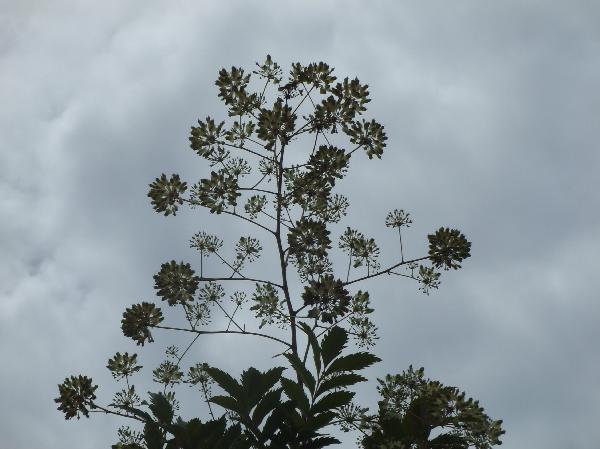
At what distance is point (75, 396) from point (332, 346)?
8.99ft

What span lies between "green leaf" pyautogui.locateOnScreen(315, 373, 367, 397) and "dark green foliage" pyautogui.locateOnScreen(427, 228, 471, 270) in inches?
89.9

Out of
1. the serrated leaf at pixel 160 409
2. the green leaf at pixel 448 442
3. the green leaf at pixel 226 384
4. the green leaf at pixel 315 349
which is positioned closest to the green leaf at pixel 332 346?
the green leaf at pixel 315 349

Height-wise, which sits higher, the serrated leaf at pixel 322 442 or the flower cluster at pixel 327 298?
the flower cluster at pixel 327 298

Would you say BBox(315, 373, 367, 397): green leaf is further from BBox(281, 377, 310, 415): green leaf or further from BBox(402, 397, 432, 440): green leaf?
BBox(402, 397, 432, 440): green leaf

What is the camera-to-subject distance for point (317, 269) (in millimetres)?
7781

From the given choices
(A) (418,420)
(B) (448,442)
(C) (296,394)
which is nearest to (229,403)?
(C) (296,394)

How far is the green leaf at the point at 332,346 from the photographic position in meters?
6.08

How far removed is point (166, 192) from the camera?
8133mm

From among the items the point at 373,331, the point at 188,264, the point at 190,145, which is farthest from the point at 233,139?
the point at 373,331

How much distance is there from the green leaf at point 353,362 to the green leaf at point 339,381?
0.23 ft

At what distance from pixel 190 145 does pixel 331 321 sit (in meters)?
2.85

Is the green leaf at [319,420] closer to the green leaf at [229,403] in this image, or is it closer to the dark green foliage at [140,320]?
the green leaf at [229,403]

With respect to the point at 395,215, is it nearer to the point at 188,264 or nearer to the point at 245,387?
the point at 188,264

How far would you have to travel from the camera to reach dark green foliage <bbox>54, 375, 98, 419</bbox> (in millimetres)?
6691
